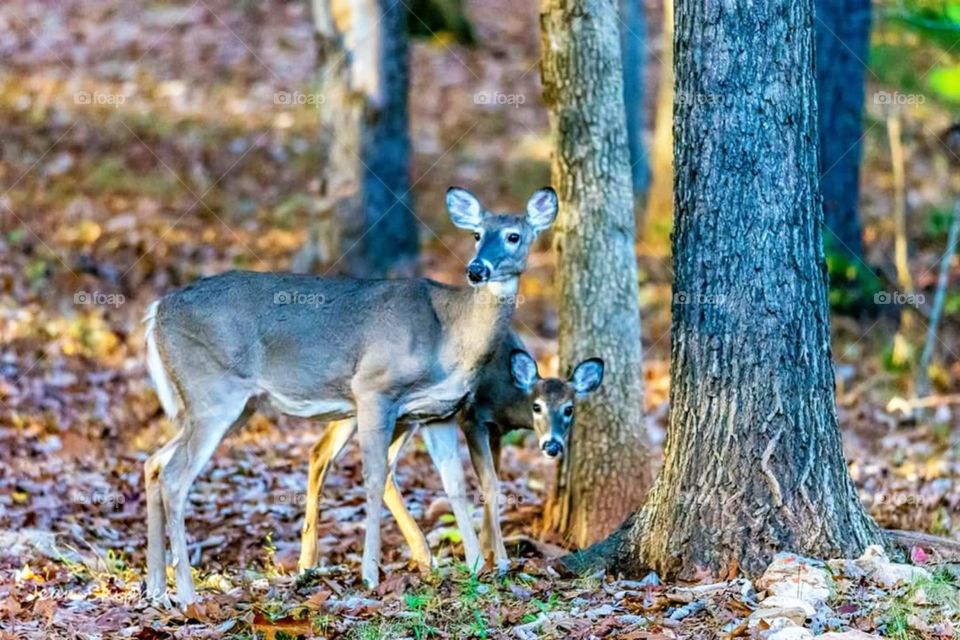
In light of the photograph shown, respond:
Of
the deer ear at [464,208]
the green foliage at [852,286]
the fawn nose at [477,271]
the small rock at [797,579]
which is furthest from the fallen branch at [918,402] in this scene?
the small rock at [797,579]

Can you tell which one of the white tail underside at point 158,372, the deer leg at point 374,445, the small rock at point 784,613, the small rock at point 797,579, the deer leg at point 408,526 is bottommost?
the deer leg at point 408,526

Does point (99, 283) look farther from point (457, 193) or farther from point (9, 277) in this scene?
point (457, 193)

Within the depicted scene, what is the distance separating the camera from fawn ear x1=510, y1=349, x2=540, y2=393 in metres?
9.16

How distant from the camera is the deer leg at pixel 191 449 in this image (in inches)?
327

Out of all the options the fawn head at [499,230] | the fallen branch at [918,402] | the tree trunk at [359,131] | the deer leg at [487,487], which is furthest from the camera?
the tree trunk at [359,131]

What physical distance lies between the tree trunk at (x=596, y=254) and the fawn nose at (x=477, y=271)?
35.2 inches

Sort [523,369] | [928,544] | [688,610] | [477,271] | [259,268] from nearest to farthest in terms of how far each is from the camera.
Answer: [688,610] → [928,544] → [477,271] → [523,369] → [259,268]

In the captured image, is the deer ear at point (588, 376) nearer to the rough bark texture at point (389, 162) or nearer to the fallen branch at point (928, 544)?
the fallen branch at point (928, 544)

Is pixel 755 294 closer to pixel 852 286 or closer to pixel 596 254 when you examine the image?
pixel 596 254

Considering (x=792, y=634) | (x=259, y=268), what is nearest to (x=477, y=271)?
(x=792, y=634)

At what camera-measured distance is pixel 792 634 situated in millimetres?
5988

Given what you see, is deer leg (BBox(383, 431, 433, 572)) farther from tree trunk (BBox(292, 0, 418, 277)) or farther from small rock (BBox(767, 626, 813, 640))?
tree trunk (BBox(292, 0, 418, 277))

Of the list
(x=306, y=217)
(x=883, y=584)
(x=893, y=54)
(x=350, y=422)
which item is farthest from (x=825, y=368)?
(x=306, y=217)

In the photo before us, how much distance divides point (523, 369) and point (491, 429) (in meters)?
0.67
